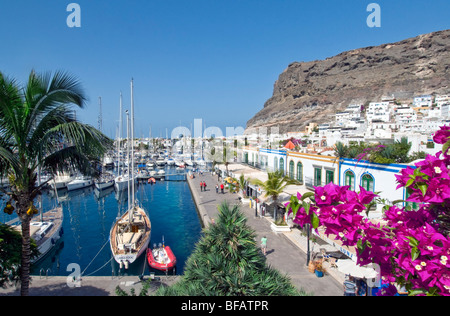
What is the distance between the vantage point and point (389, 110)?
261ft

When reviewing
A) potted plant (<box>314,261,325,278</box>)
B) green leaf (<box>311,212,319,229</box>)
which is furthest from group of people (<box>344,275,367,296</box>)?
green leaf (<box>311,212,319,229</box>)

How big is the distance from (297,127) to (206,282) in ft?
372

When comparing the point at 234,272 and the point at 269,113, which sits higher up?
the point at 269,113

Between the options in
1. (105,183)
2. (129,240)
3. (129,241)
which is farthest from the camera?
(105,183)

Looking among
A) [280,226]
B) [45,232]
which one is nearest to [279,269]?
[280,226]

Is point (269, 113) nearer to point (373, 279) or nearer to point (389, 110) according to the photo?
point (389, 110)

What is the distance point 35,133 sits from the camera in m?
5.25

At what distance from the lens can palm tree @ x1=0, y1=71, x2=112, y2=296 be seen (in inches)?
199

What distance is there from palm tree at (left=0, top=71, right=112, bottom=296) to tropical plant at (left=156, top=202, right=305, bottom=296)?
135 inches

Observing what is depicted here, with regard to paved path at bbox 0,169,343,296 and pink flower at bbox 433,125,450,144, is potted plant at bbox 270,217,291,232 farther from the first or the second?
pink flower at bbox 433,125,450,144

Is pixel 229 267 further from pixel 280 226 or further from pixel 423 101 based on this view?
pixel 423 101

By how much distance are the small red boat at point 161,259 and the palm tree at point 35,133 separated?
30.4 feet

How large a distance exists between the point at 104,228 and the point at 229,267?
941 inches

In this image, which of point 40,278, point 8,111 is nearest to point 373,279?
point 8,111
